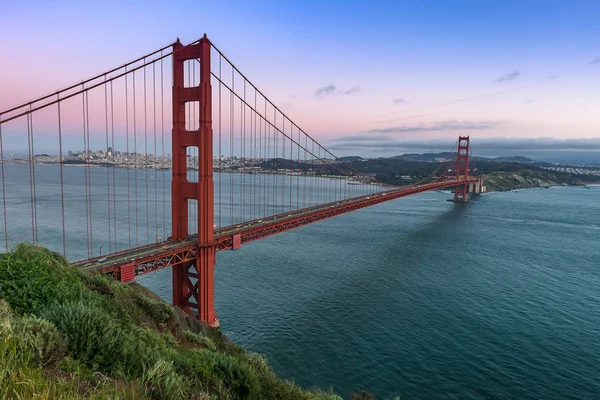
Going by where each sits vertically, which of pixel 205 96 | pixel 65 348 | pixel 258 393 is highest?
pixel 205 96

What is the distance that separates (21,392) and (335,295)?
25.5 metres

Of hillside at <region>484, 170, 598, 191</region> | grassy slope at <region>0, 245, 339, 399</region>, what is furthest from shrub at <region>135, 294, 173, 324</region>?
hillside at <region>484, 170, 598, 191</region>

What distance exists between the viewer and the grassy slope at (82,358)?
4180 millimetres

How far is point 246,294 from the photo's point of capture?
2752 centimetres

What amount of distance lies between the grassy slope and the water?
11.0 meters

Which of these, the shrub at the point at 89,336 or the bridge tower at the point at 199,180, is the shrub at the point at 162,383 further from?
the bridge tower at the point at 199,180

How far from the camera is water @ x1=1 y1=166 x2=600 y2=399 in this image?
1781 centimetres

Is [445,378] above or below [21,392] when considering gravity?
below

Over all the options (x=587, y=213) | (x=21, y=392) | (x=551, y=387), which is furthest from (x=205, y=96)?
(x=587, y=213)

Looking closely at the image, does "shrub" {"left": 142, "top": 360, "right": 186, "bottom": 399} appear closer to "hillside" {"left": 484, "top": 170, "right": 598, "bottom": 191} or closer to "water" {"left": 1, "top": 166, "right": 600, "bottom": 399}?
"water" {"left": 1, "top": 166, "right": 600, "bottom": 399}

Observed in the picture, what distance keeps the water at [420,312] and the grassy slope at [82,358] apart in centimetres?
1105

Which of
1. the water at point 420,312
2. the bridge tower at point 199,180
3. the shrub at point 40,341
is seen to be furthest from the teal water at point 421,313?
the shrub at point 40,341

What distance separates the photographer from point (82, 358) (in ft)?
17.6

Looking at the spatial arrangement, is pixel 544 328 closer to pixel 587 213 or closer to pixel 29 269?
pixel 29 269
